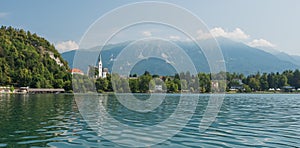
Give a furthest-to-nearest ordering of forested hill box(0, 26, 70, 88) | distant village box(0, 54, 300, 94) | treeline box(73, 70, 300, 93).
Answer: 1. forested hill box(0, 26, 70, 88)
2. distant village box(0, 54, 300, 94)
3. treeline box(73, 70, 300, 93)

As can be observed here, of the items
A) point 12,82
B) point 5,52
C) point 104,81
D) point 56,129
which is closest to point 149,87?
point 104,81

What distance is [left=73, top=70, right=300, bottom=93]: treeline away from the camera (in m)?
139

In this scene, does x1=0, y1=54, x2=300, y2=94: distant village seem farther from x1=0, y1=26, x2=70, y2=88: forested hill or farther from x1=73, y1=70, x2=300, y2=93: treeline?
x1=0, y1=26, x2=70, y2=88: forested hill

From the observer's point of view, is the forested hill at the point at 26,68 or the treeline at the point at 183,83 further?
the forested hill at the point at 26,68

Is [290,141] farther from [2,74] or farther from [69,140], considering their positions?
[2,74]

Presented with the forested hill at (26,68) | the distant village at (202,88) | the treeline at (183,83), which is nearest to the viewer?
the treeline at (183,83)

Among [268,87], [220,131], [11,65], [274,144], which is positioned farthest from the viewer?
[268,87]

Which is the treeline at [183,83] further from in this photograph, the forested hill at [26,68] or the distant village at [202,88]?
the forested hill at [26,68]

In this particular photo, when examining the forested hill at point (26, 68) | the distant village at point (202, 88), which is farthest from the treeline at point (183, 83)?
the forested hill at point (26, 68)

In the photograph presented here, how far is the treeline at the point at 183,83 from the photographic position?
456 ft

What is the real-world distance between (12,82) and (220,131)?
153 m

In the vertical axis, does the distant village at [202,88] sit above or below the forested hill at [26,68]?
below

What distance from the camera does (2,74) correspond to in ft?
494

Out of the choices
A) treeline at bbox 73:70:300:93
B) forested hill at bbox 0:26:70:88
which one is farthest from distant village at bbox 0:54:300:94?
forested hill at bbox 0:26:70:88
